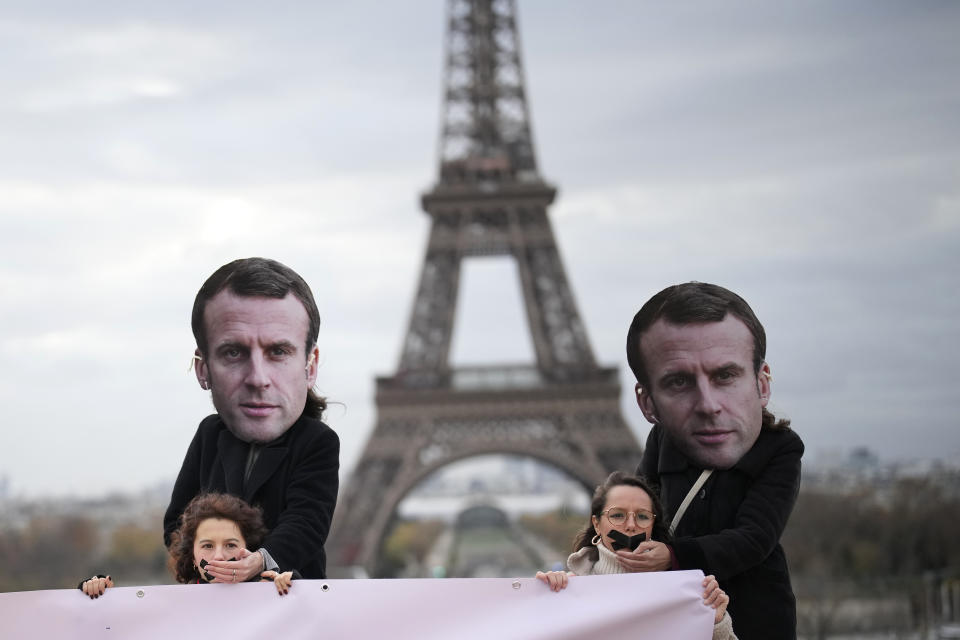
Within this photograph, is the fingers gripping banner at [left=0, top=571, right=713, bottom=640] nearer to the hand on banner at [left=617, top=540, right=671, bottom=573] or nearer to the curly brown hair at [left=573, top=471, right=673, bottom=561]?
the hand on banner at [left=617, top=540, right=671, bottom=573]

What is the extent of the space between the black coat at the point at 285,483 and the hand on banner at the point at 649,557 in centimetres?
129

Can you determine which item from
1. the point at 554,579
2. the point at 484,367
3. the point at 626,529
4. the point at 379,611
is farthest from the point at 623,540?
the point at 484,367

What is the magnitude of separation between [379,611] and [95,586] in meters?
1.12

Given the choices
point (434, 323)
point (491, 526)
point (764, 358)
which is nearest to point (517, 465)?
point (491, 526)

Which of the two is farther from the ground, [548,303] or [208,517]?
[548,303]

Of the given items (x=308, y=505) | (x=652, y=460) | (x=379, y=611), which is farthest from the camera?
(x=652, y=460)

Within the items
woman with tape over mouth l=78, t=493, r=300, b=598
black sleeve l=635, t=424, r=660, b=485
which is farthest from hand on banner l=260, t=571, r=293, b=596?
black sleeve l=635, t=424, r=660, b=485

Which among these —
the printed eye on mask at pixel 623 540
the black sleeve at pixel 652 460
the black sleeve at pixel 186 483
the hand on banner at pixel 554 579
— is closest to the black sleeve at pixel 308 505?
the black sleeve at pixel 186 483

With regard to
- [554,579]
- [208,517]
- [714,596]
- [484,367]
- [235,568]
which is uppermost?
[484,367]

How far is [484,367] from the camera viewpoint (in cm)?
3117

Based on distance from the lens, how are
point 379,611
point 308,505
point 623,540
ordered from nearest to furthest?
point 379,611 → point 623,540 → point 308,505

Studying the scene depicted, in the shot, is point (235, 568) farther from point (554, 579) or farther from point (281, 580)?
point (554, 579)

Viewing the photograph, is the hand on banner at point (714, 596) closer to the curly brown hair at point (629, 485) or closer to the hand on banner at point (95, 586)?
the curly brown hair at point (629, 485)

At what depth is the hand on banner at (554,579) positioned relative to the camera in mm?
4395
